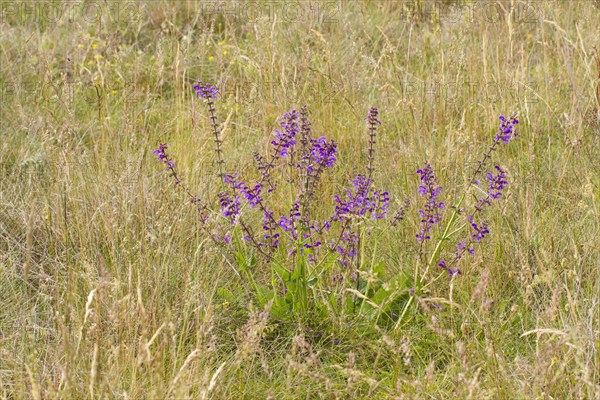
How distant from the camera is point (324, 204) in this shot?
327cm

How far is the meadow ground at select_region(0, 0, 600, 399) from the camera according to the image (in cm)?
208

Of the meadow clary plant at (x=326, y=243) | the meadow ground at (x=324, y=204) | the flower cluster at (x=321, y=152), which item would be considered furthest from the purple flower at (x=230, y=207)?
the flower cluster at (x=321, y=152)

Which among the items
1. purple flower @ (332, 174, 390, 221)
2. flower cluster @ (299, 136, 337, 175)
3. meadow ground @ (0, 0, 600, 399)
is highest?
flower cluster @ (299, 136, 337, 175)

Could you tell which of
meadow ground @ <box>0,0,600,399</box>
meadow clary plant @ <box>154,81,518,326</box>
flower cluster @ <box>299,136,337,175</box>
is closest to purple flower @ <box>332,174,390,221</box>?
meadow clary plant @ <box>154,81,518,326</box>

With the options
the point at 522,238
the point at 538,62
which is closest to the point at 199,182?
the point at 522,238

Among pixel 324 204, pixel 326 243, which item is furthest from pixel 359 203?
pixel 324 204

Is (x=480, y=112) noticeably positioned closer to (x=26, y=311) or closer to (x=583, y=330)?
(x=583, y=330)

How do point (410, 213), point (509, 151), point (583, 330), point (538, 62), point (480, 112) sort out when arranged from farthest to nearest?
point (538, 62) < point (480, 112) < point (509, 151) < point (410, 213) < point (583, 330)

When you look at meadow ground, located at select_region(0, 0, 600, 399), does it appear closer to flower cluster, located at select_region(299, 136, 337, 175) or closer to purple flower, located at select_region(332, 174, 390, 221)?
purple flower, located at select_region(332, 174, 390, 221)

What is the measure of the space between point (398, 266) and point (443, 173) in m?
0.65

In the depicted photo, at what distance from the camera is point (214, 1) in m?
5.13

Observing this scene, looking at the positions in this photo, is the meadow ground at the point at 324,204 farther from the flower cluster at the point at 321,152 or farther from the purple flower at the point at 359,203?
the flower cluster at the point at 321,152

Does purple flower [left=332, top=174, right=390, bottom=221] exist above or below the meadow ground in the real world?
above

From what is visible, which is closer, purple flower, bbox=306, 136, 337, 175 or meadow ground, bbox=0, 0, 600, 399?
meadow ground, bbox=0, 0, 600, 399
